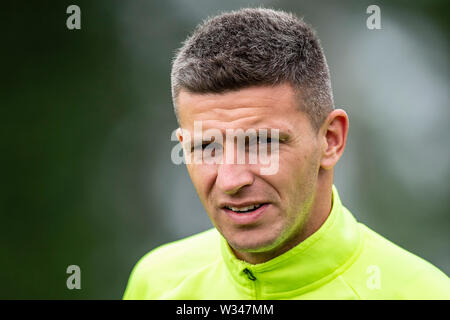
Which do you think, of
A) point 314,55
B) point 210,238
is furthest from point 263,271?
point 314,55

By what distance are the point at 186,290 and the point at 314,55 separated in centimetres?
113

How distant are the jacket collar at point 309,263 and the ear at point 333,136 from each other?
0.22m

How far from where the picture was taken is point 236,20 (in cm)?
202

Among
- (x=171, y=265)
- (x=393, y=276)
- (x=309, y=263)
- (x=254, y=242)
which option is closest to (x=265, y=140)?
(x=254, y=242)

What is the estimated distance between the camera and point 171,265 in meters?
2.57

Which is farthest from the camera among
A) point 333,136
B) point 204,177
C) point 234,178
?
point 333,136

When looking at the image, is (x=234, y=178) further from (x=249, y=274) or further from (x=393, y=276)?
(x=393, y=276)

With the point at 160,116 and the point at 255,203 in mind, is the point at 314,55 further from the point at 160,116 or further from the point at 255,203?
the point at 160,116

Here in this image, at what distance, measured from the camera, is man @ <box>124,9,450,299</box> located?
1.86m

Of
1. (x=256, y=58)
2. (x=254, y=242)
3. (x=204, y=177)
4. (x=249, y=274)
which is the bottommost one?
(x=249, y=274)

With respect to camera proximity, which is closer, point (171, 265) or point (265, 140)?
point (265, 140)

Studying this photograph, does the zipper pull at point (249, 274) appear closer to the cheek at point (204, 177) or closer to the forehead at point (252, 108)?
the cheek at point (204, 177)

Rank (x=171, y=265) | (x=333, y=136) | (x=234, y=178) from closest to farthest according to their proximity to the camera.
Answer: (x=234, y=178) → (x=333, y=136) → (x=171, y=265)

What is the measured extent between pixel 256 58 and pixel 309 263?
2.58ft
